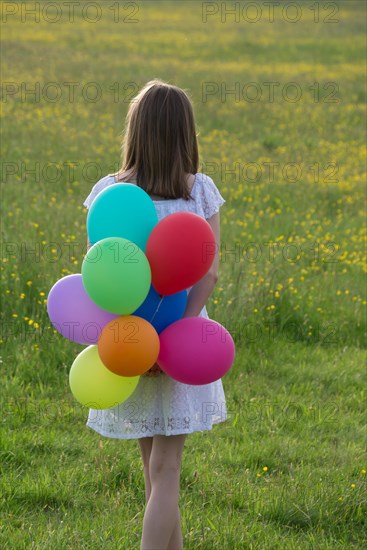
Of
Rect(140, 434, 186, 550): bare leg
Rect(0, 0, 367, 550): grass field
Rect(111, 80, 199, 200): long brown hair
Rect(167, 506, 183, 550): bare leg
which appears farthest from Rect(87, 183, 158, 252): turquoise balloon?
Rect(0, 0, 367, 550): grass field

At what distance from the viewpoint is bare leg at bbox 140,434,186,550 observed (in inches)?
125

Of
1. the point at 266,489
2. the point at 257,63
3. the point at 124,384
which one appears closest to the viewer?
the point at 124,384

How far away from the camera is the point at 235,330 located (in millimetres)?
6059

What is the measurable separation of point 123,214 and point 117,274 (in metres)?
0.21

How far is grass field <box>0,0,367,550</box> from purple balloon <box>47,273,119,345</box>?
3.09 feet

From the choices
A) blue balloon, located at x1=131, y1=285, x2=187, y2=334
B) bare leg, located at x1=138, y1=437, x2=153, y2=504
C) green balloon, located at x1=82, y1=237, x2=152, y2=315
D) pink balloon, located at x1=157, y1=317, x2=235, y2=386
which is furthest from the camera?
bare leg, located at x1=138, y1=437, x2=153, y2=504

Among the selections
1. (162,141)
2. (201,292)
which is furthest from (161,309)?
(162,141)

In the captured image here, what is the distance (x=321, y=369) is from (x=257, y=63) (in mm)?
16970

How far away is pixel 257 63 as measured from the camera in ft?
71.8

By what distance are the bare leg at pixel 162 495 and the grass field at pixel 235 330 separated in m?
0.46

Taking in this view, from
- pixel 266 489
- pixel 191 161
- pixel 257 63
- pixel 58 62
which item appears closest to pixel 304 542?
pixel 266 489

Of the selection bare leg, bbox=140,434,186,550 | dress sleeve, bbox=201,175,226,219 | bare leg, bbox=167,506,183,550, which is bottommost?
bare leg, bbox=167,506,183,550

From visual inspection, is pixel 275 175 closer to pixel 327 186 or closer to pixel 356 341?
pixel 327 186

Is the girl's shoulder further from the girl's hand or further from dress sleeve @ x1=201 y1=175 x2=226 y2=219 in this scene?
the girl's hand
